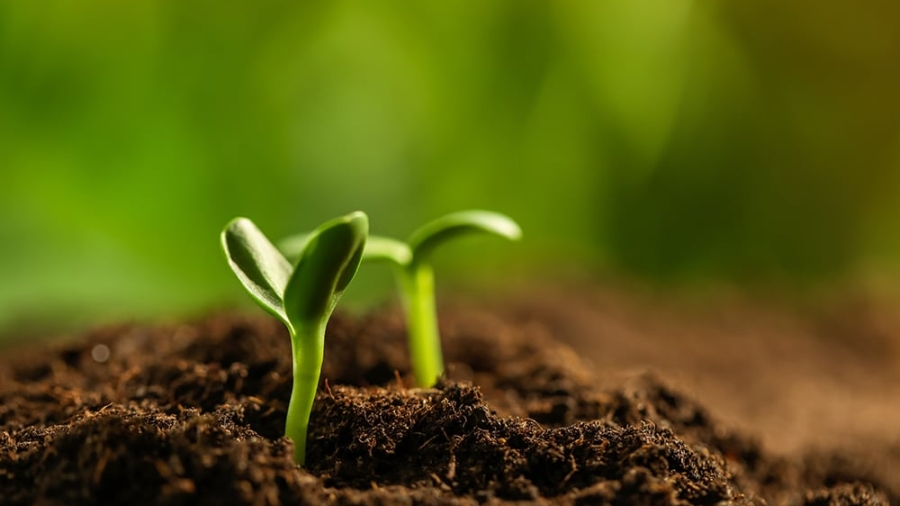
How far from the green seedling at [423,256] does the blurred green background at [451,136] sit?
1101 mm

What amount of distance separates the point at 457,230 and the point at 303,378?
29 centimetres

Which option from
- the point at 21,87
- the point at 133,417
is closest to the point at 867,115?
the point at 21,87

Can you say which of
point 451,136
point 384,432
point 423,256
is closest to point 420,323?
point 423,256

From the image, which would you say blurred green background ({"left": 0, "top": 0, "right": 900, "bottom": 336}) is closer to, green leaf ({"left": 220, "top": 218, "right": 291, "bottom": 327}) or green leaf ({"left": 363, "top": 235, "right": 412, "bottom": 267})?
green leaf ({"left": 363, "top": 235, "right": 412, "bottom": 267})

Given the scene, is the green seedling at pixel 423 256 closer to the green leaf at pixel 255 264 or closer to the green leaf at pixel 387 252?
the green leaf at pixel 387 252

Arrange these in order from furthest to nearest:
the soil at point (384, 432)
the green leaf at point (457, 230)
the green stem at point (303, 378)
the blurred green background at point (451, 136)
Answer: the blurred green background at point (451, 136) → the green leaf at point (457, 230) → the green stem at point (303, 378) → the soil at point (384, 432)

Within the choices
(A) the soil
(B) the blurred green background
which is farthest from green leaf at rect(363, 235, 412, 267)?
(B) the blurred green background

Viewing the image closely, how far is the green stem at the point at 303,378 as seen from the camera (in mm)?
772

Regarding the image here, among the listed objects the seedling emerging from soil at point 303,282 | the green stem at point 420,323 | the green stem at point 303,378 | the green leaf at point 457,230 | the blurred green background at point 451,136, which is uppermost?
the blurred green background at point 451,136

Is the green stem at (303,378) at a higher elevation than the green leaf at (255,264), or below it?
below

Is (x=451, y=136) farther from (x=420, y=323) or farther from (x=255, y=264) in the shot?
(x=255, y=264)

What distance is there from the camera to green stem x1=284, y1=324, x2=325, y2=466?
0.77m

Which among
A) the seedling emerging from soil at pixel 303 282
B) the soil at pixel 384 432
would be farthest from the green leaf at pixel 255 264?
the soil at pixel 384 432

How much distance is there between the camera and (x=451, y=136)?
313cm
